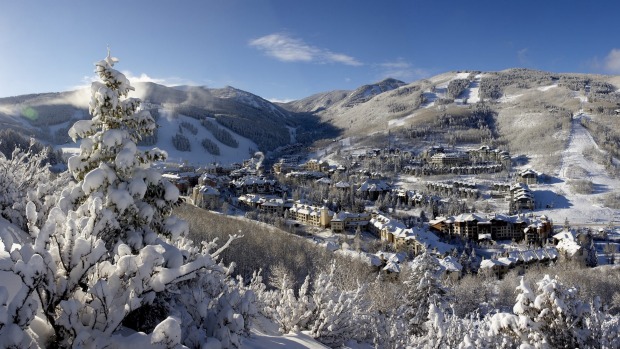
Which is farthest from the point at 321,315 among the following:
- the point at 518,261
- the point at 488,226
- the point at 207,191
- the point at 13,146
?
the point at 13,146

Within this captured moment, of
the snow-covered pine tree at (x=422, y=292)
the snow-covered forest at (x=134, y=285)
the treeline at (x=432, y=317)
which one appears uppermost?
the snow-covered forest at (x=134, y=285)

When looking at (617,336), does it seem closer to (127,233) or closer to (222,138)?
(127,233)

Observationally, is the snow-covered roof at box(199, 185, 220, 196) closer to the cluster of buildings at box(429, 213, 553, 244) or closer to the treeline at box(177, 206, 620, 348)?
the cluster of buildings at box(429, 213, 553, 244)

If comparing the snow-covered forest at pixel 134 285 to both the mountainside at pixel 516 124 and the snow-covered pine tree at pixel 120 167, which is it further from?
the mountainside at pixel 516 124

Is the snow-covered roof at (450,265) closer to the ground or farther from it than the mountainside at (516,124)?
closer to the ground

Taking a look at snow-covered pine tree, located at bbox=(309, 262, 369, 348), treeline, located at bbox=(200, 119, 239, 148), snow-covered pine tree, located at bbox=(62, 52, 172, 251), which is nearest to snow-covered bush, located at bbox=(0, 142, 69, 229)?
snow-covered pine tree, located at bbox=(62, 52, 172, 251)

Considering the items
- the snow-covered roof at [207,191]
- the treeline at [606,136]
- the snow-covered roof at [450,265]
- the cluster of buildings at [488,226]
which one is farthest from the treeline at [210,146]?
the snow-covered roof at [450,265]

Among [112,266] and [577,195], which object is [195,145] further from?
[112,266]
